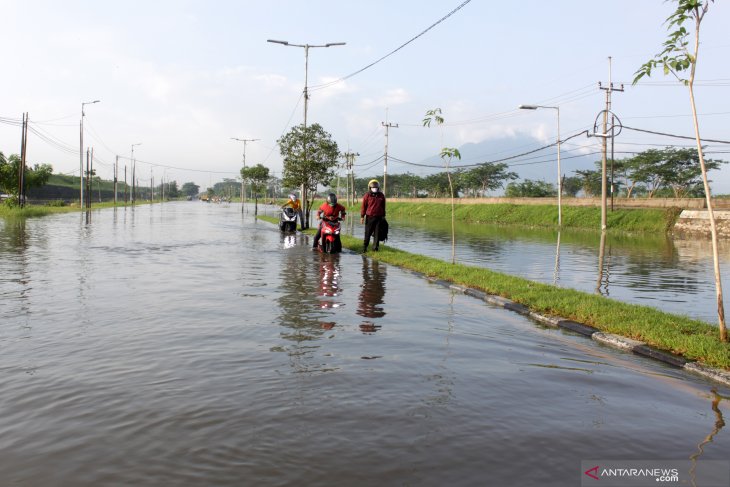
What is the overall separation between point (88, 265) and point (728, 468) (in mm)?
13331

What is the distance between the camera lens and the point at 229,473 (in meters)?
3.37

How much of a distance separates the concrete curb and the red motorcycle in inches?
329

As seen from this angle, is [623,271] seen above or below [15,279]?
below

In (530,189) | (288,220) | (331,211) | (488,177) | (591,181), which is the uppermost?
(488,177)

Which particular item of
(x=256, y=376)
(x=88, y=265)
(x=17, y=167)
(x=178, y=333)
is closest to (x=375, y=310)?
(x=178, y=333)

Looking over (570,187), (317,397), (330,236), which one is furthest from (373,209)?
(570,187)

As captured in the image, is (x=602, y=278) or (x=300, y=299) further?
(x=602, y=278)

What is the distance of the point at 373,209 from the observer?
17.2 metres

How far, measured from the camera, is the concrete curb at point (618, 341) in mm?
5805

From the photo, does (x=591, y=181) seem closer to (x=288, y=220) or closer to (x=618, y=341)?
(x=288, y=220)

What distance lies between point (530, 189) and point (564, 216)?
105ft

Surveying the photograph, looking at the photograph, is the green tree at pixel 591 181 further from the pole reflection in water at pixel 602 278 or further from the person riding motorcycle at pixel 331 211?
the person riding motorcycle at pixel 331 211

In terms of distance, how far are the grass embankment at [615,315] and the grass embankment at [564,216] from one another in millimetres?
39082

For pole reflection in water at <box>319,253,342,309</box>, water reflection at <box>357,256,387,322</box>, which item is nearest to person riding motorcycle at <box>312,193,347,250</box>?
pole reflection in water at <box>319,253,342,309</box>
